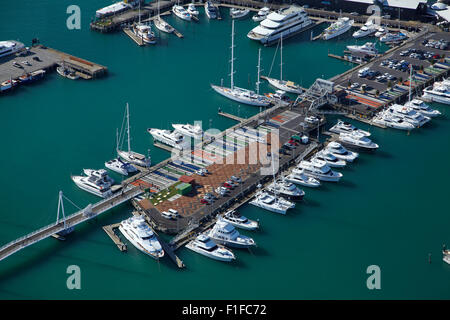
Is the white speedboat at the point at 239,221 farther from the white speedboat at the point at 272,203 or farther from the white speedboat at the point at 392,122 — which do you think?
the white speedboat at the point at 392,122

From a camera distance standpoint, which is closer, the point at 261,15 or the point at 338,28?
the point at 338,28

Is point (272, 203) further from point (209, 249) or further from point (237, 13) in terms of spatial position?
point (237, 13)

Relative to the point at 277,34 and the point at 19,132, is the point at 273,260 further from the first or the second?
the point at 277,34

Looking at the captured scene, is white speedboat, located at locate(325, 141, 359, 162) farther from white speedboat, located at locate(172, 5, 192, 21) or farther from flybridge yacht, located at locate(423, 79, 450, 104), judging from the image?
white speedboat, located at locate(172, 5, 192, 21)

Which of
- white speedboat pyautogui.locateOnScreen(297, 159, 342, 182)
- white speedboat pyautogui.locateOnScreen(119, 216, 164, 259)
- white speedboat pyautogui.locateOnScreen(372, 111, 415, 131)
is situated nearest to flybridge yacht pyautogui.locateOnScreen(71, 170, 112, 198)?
white speedboat pyautogui.locateOnScreen(119, 216, 164, 259)

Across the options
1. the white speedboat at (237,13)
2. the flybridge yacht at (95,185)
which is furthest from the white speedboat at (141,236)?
the white speedboat at (237,13)

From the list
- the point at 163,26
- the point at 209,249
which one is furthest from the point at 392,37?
the point at 209,249

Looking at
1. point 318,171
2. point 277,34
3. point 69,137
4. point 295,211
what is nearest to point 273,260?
point 295,211
